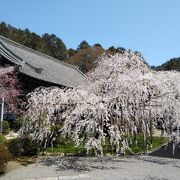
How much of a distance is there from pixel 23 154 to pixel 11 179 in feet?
10.2

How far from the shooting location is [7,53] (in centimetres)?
1762

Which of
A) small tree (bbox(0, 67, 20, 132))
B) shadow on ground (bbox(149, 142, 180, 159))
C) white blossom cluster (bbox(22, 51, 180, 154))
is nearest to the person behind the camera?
white blossom cluster (bbox(22, 51, 180, 154))

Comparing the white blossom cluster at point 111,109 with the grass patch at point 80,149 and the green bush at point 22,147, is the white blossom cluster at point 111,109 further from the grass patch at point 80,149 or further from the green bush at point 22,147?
the grass patch at point 80,149

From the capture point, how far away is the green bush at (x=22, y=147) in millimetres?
11211


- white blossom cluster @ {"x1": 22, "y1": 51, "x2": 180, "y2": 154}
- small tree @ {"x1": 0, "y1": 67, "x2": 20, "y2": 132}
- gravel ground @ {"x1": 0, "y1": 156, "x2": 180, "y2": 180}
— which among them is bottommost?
gravel ground @ {"x1": 0, "y1": 156, "x2": 180, "y2": 180}

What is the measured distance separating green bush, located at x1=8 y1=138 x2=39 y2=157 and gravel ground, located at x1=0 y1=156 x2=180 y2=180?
0.71 metres

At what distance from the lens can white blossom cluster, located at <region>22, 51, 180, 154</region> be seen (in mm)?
10172

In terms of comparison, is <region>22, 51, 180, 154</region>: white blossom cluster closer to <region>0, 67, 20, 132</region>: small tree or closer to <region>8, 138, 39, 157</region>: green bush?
<region>8, 138, 39, 157</region>: green bush

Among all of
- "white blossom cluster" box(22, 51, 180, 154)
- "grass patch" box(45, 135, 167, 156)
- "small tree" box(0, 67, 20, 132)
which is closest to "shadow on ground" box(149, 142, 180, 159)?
"grass patch" box(45, 135, 167, 156)

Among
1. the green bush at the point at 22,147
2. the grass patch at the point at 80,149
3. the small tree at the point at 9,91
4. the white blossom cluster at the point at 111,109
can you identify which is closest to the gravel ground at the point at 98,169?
the white blossom cluster at the point at 111,109

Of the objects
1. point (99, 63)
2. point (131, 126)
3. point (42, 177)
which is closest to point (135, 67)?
point (99, 63)

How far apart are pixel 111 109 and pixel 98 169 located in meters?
2.12

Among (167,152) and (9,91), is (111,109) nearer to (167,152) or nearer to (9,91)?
(167,152)

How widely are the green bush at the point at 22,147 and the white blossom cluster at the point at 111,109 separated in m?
0.32
